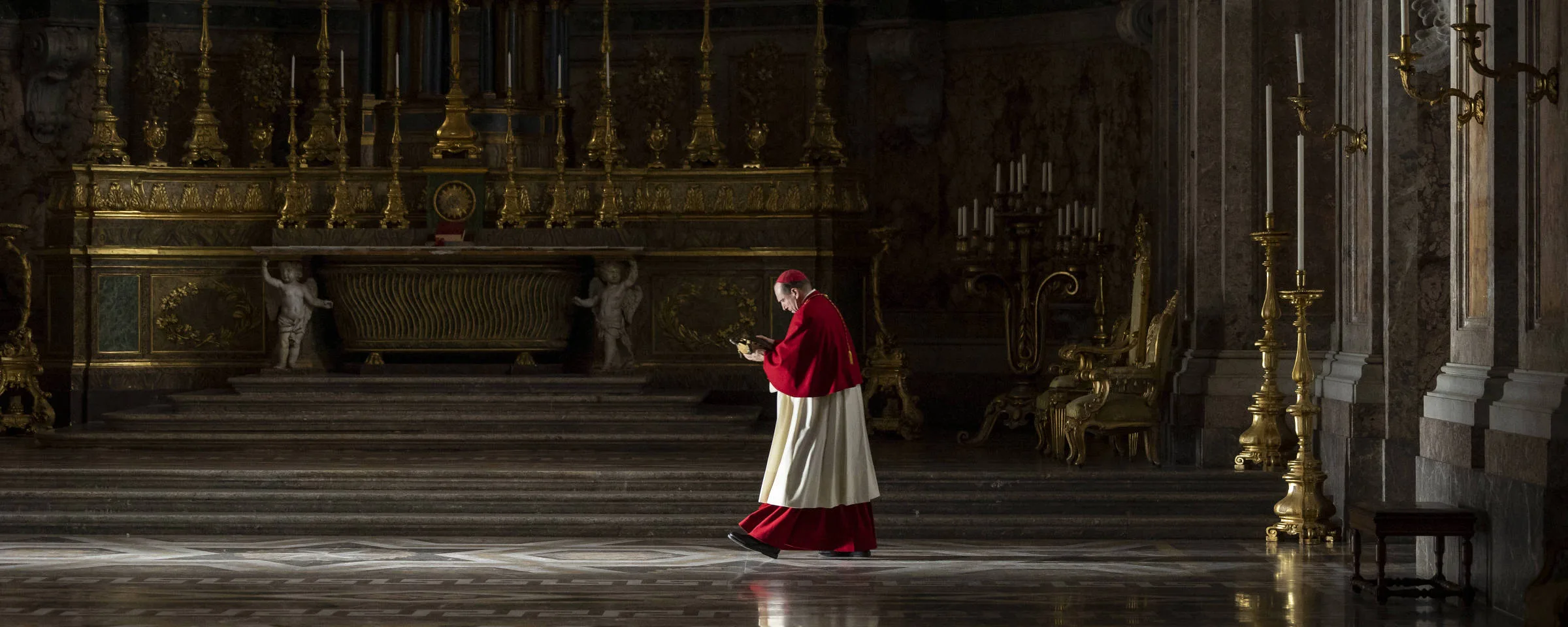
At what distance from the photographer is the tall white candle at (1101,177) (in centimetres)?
1455

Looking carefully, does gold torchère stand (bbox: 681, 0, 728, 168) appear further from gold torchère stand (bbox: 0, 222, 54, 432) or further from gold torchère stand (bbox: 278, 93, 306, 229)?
gold torchère stand (bbox: 0, 222, 54, 432)

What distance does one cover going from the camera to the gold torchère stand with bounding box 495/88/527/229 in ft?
47.9

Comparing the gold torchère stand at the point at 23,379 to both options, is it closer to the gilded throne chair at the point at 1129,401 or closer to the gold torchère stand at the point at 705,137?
the gold torchère stand at the point at 705,137

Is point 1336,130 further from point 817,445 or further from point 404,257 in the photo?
point 404,257

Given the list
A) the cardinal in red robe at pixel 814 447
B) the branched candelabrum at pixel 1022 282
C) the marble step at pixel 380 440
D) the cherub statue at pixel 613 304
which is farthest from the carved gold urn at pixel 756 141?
the cardinal in red robe at pixel 814 447

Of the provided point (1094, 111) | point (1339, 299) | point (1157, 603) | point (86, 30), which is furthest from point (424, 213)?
point (1157, 603)

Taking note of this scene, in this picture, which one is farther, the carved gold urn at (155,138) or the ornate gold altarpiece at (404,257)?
the carved gold urn at (155,138)

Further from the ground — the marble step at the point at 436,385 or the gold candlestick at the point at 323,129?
the gold candlestick at the point at 323,129

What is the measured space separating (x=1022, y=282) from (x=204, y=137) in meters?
6.49

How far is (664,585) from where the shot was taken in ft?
27.9

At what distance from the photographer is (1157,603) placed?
8.00 m

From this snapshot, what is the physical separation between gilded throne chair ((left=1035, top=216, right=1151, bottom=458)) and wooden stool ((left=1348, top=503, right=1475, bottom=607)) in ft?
14.3

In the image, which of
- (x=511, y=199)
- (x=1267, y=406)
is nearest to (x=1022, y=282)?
(x=1267, y=406)

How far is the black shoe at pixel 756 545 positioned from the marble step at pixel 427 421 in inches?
148
